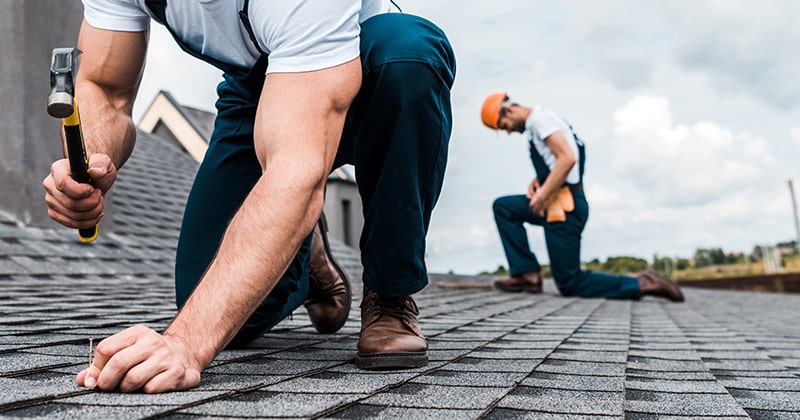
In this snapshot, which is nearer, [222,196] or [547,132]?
[222,196]

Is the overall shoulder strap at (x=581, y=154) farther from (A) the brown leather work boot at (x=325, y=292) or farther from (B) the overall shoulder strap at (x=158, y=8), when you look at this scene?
(B) the overall shoulder strap at (x=158, y=8)

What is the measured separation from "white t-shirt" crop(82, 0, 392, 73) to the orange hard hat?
3.44 m

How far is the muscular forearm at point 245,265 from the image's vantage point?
1090 mm

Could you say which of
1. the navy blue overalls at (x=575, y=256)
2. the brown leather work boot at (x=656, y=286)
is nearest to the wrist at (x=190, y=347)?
the navy blue overalls at (x=575, y=256)

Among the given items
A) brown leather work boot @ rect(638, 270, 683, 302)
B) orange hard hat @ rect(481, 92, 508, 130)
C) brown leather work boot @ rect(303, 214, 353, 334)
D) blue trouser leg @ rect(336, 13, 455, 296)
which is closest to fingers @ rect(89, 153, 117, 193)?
blue trouser leg @ rect(336, 13, 455, 296)

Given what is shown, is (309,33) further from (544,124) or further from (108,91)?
(544,124)

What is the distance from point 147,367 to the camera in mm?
976

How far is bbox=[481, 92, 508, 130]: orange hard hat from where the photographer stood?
5.04m

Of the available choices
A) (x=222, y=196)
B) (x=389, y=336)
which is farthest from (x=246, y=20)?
(x=389, y=336)

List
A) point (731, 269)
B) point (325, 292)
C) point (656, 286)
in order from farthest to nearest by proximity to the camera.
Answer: point (731, 269)
point (656, 286)
point (325, 292)

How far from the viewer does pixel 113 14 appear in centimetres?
152

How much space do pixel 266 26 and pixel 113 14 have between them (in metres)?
0.46

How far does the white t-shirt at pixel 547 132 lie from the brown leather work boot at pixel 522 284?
0.86 meters

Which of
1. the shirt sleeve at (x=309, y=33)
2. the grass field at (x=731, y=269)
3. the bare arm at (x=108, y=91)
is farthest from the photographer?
the grass field at (x=731, y=269)
